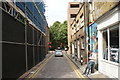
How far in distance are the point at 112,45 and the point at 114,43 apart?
330 mm

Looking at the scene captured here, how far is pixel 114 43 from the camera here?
355 inches

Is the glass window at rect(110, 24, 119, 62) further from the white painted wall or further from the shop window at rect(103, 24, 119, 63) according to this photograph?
the white painted wall

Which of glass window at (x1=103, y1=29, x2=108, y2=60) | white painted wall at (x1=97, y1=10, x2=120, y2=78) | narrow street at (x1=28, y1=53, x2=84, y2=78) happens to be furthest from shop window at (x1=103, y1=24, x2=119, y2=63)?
narrow street at (x1=28, y1=53, x2=84, y2=78)

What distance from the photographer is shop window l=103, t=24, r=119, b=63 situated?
8.61 metres

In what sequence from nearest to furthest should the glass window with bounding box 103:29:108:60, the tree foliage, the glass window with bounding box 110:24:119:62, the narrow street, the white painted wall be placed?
the white painted wall
the glass window with bounding box 110:24:119:62
the glass window with bounding box 103:29:108:60
the narrow street
the tree foliage

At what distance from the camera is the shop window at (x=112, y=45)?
8609 millimetres

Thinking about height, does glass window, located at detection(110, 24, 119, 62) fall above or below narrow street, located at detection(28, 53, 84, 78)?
above

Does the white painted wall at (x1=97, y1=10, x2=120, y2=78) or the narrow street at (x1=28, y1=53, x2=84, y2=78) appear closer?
the white painted wall at (x1=97, y1=10, x2=120, y2=78)

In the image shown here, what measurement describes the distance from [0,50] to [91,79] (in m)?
5.30

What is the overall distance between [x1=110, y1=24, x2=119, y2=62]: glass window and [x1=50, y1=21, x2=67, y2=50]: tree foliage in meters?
52.9

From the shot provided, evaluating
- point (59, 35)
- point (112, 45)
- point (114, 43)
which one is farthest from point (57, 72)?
point (59, 35)

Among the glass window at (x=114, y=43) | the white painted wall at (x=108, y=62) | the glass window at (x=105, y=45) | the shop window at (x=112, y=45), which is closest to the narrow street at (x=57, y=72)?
the white painted wall at (x=108, y=62)

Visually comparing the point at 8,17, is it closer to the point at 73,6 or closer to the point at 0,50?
the point at 0,50

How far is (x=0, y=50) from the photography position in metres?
6.41
